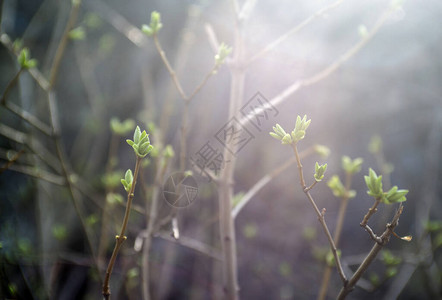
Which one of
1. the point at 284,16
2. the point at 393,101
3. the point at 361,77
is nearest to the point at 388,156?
the point at 393,101

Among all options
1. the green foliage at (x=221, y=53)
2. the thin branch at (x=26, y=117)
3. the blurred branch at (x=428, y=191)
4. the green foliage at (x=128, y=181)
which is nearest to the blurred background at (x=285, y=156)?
the blurred branch at (x=428, y=191)

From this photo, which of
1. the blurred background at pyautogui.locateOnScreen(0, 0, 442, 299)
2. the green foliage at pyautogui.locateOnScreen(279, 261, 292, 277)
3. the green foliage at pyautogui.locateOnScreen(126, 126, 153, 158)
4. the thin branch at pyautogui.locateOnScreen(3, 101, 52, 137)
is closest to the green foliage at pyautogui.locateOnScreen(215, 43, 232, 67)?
the green foliage at pyautogui.locateOnScreen(126, 126, 153, 158)

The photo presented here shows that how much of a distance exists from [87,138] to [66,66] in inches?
25.8

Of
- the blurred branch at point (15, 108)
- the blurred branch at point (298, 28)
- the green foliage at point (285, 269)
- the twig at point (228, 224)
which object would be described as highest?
the blurred branch at point (15, 108)

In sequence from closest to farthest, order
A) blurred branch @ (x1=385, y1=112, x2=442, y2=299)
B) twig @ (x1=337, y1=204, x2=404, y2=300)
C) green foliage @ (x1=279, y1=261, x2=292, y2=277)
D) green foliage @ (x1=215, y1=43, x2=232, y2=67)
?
twig @ (x1=337, y1=204, x2=404, y2=300), green foliage @ (x1=215, y1=43, x2=232, y2=67), blurred branch @ (x1=385, y1=112, x2=442, y2=299), green foliage @ (x1=279, y1=261, x2=292, y2=277)

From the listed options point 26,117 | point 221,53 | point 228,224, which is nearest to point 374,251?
point 228,224

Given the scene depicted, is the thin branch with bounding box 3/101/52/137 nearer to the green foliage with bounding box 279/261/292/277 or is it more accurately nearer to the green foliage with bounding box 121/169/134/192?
the green foliage with bounding box 121/169/134/192

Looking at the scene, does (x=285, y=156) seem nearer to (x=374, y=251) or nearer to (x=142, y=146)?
(x=374, y=251)

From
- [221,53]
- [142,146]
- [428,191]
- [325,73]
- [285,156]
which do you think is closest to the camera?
[142,146]

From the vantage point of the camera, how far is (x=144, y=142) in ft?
1.75

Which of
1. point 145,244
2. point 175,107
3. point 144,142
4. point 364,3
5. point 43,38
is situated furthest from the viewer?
point 43,38

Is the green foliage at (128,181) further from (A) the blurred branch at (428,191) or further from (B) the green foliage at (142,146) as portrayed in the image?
(A) the blurred branch at (428,191)

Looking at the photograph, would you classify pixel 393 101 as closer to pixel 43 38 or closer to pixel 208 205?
pixel 208 205

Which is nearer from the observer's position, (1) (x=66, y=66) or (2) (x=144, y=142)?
(2) (x=144, y=142)
